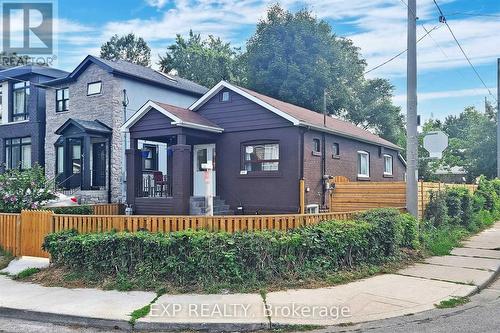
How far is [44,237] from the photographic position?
26.5 feet

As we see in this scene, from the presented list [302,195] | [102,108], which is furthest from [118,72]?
[302,195]

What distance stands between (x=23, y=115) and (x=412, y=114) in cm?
2015

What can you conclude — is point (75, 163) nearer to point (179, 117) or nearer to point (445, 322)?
point (179, 117)

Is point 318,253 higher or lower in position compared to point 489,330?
higher

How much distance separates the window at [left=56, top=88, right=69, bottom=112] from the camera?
19781 mm

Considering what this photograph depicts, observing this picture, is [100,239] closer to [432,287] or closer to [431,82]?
[432,287]

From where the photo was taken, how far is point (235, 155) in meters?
14.1

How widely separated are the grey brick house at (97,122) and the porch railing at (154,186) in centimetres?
295

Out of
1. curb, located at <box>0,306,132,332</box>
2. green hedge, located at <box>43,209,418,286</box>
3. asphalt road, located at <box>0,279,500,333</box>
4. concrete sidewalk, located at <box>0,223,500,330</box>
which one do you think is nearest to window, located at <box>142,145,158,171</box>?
green hedge, located at <box>43,209,418,286</box>

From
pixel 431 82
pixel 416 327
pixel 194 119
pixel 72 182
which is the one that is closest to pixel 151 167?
pixel 72 182

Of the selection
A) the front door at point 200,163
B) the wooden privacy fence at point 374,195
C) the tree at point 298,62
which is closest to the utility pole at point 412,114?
the wooden privacy fence at point 374,195

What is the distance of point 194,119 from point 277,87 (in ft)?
51.0

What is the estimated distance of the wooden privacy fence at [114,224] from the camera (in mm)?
7555

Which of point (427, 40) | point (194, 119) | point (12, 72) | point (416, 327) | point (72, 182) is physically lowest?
point (416, 327)
